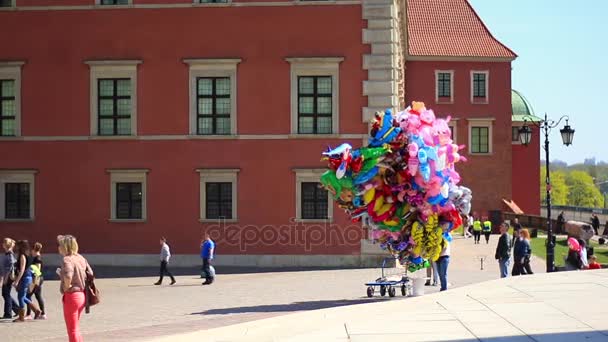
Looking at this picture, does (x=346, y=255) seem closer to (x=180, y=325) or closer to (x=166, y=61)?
(x=166, y=61)

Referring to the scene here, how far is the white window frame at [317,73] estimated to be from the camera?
31938mm

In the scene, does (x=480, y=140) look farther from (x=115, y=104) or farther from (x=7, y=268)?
(x=7, y=268)

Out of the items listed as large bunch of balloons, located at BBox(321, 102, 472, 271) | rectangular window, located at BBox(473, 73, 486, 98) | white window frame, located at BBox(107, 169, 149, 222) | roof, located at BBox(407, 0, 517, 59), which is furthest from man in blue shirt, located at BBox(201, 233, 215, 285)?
rectangular window, located at BBox(473, 73, 486, 98)

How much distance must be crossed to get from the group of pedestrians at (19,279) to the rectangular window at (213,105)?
13359mm

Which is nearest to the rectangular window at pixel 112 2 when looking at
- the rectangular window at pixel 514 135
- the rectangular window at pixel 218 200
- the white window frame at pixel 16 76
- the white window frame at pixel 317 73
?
the white window frame at pixel 16 76

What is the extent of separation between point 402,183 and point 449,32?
164 ft

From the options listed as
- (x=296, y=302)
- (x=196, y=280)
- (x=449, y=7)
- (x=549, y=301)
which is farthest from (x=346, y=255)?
(x=449, y=7)

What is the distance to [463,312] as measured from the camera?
13.8m

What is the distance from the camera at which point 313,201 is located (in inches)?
1265

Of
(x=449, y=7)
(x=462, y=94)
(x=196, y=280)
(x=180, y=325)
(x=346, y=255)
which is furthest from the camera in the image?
(x=449, y=7)

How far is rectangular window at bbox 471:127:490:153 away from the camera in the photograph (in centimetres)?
6681

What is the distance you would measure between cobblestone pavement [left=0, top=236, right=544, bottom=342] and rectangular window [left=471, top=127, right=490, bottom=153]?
1357 inches

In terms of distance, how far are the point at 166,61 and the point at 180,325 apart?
53.2 ft

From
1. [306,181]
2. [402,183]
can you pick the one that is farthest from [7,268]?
[306,181]
